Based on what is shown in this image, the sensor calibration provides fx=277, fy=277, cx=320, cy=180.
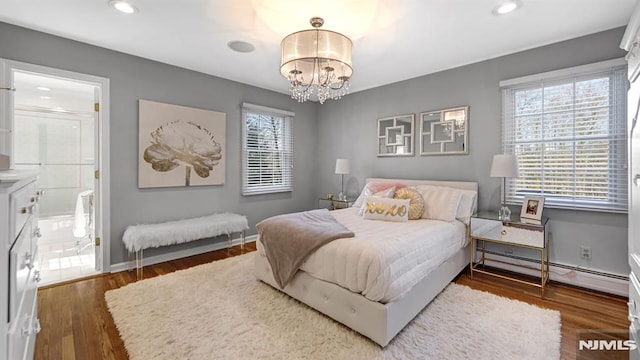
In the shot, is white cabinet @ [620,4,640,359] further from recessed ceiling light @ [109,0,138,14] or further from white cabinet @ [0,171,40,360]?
recessed ceiling light @ [109,0,138,14]

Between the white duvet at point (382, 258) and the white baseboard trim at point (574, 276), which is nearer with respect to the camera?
the white duvet at point (382, 258)

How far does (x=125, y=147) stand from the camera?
327 cm

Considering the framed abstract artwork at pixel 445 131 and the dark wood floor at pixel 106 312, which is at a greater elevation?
the framed abstract artwork at pixel 445 131

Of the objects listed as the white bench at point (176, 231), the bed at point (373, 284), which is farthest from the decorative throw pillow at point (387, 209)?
the white bench at point (176, 231)

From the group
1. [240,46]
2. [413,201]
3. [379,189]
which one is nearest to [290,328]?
[413,201]

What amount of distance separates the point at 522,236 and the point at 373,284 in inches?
72.2

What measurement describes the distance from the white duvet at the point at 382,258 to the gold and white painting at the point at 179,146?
2322 millimetres

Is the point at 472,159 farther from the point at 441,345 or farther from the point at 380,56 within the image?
the point at 441,345

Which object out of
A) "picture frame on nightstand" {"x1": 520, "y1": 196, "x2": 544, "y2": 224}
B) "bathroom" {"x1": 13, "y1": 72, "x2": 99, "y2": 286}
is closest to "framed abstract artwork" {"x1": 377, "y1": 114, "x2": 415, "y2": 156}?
"picture frame on nightstand" {"x1": 520, "y1": 196, "x2": 544, "y2": 224}

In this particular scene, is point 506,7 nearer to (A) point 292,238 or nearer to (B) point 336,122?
(A) point 292,238

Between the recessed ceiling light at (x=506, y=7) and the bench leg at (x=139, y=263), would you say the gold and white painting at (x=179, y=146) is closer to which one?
the bench leg at (x=139, y=263)

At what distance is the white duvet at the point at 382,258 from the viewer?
1.85 m

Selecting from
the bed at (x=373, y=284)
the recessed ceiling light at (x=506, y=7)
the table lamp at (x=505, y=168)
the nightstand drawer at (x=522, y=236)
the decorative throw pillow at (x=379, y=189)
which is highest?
the recessed ceiling light at (x=506, y=7)

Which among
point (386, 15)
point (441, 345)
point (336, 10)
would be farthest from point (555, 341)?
point (336, 10)
